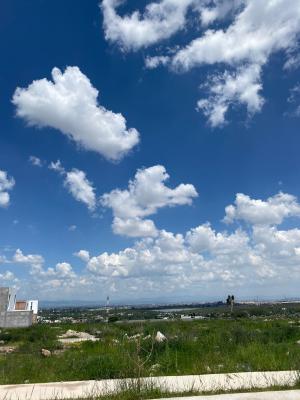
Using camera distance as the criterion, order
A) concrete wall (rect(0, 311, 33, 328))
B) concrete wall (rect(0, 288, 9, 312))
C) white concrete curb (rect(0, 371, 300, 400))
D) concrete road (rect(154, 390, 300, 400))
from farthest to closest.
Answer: concrete wall (rect(0, 288, 9, 312)) → concrete wall (rect(0, 311, 33, 328)) → white concrete curb (rect(0, 371, 300, 400)) → concrete road (rect(154, 390, 300, 400))

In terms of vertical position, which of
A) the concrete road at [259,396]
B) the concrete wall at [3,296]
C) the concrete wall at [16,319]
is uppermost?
the concrete wall at [3,296]

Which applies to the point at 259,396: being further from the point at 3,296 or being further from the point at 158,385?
the point at 3,296

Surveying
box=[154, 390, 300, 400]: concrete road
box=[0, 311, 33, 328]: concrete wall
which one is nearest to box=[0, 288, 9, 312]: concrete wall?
box=[0, 311, 33, 328]: concrete wall

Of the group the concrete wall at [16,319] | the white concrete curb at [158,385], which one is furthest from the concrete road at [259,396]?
the concrete wall at [16,319]

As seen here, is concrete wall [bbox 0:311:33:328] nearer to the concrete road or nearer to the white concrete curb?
the white concrete curb

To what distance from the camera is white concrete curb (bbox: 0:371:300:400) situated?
809 cm

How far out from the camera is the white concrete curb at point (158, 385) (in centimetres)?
809

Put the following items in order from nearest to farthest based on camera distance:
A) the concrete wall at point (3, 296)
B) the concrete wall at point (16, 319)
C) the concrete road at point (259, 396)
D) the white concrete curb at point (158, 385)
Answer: the concrete road at point (259, 396)
the white concrete curb at point (158, 385)
the concrete wall at point (16, 319)
the concrete wall at point (3, 296)

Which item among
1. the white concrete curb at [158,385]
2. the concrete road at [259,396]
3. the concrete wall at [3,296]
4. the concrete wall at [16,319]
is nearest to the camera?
the concrete road at [259,396]

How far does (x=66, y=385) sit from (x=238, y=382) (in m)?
3.39

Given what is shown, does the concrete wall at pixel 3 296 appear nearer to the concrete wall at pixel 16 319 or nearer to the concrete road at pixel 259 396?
the concrete wall at pixel 16 319

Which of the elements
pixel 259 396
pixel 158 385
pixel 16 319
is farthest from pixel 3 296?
pixel 259 396

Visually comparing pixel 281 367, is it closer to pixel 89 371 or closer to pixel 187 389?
pixel 187 389

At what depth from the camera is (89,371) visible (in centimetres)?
1062
